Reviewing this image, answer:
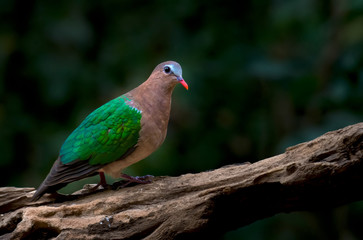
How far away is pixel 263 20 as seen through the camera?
506 cm

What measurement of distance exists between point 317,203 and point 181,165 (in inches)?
81.6

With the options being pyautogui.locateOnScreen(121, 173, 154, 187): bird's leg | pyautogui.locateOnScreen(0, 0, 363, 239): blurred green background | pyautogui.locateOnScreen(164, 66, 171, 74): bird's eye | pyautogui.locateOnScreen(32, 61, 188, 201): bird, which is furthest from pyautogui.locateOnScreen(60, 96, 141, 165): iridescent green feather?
pyautogui.locateOnScreen(0, 0, 363, 239): blurred green background

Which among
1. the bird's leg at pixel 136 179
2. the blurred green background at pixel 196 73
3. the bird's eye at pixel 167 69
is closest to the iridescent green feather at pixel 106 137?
the bird's leg at pixel 136 179

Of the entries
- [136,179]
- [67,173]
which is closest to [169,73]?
[136,179]

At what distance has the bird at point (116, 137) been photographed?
310 centimetres

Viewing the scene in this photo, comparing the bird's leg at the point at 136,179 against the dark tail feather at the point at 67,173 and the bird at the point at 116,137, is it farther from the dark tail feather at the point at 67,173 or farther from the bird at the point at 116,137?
the dark tail feather at the point at 67,173

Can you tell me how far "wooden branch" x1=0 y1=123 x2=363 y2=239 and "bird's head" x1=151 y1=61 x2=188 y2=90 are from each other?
23.2 inches

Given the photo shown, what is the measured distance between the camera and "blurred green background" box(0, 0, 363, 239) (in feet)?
14.7

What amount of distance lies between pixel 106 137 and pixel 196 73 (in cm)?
180

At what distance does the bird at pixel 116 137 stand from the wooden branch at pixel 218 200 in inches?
7.3

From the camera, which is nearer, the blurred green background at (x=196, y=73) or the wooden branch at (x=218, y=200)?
the wooden branch at (x=218, y=200)

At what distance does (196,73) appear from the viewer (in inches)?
187

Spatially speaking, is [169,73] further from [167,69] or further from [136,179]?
A: [136,179]

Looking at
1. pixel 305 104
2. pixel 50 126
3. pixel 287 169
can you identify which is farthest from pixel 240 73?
pixel 287 169
